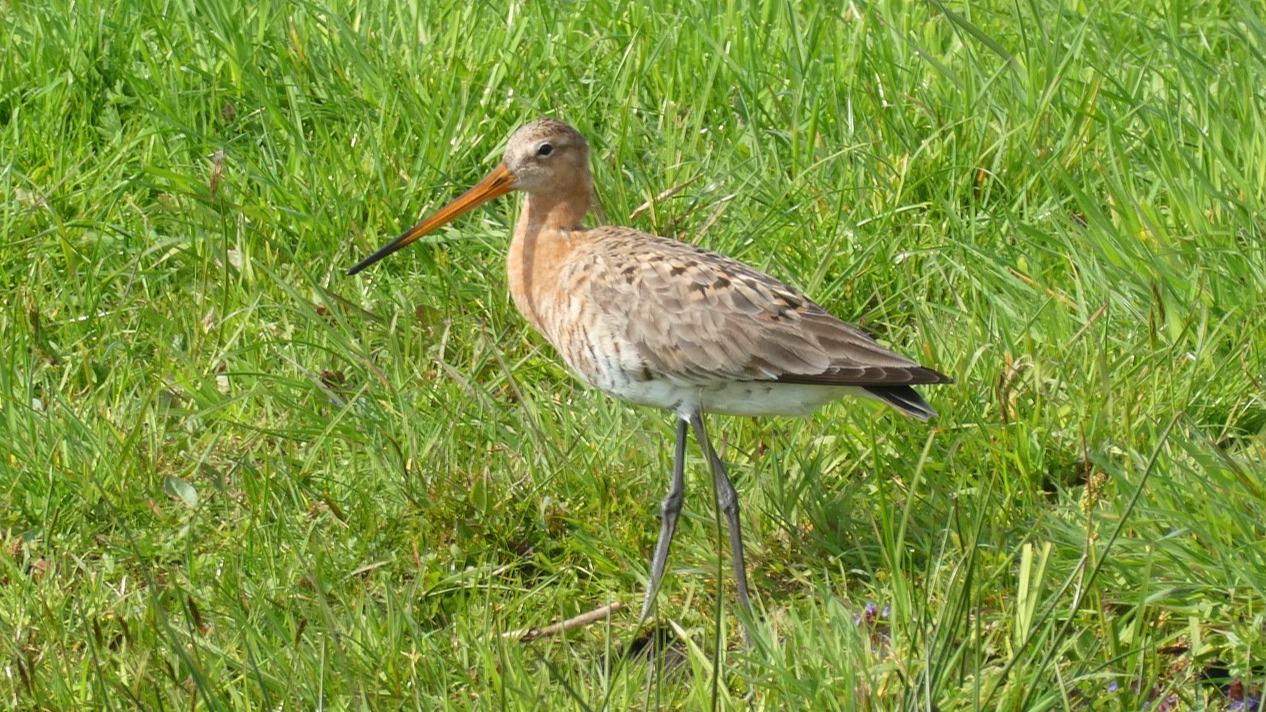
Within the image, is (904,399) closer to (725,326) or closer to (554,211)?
(725,326)

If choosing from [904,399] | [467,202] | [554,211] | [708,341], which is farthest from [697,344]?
[467,202]

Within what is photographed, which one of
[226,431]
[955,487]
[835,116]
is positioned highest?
[835,116]

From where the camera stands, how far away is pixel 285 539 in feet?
15.8

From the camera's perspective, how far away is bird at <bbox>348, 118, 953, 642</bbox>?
15.0ft

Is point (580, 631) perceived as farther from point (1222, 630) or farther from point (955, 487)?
point (1222, 630)

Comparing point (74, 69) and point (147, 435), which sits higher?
point (74, 69)

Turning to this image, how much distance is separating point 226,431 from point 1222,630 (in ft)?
9.88

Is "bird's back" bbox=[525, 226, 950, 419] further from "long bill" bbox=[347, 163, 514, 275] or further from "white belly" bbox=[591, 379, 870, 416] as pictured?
"long bill" bbox=[347, 163, 514, 275]

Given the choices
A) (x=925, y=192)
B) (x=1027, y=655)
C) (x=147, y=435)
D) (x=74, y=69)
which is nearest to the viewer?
(x=1027, y=655)

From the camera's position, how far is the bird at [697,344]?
456cm

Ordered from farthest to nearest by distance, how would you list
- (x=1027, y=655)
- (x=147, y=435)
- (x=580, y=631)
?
(x=147, y=435), (x=580, y=631), (x=1027, y=655)

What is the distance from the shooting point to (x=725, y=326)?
470 cm

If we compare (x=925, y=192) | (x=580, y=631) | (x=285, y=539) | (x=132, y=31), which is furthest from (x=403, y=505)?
(x=132, y=31)

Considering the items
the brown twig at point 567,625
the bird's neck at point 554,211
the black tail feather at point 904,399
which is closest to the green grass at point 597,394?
the brown twig at point 567,625
